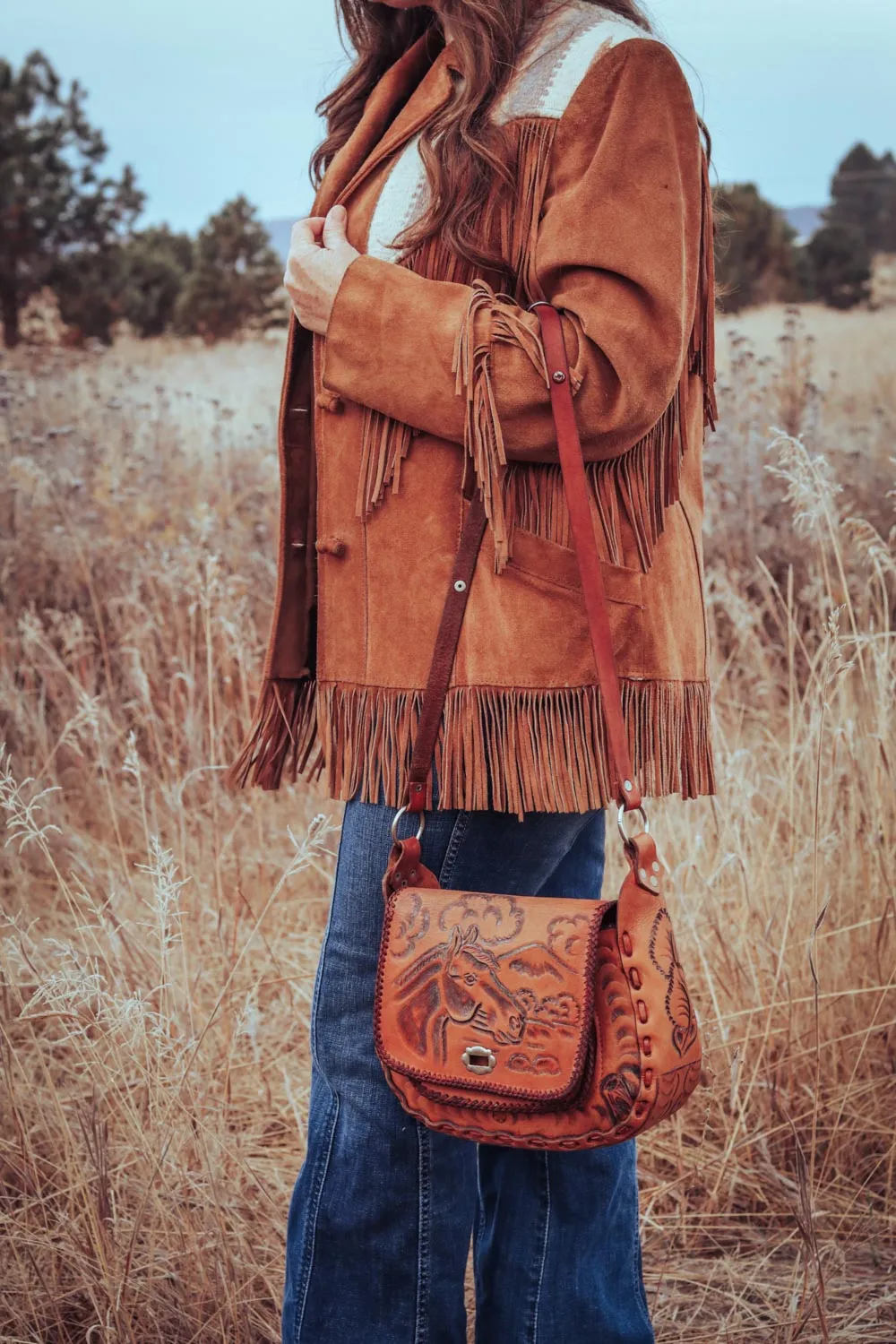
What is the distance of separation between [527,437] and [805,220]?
39.2 feet

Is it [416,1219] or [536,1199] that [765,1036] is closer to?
[536,1199]

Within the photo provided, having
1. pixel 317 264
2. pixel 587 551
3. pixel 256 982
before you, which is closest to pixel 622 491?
pixel 587 551

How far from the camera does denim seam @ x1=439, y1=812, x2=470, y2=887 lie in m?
1.26

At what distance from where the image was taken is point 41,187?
22.9 ft

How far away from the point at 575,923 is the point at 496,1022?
0.42 feet

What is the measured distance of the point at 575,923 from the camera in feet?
3.79

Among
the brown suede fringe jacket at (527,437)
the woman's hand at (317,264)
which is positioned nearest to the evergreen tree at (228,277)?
the woman's hand at (317,264)

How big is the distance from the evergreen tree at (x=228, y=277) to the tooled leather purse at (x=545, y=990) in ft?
24.9

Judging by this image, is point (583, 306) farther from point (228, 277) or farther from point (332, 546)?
point (228, 277)

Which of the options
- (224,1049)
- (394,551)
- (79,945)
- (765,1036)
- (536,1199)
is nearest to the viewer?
(394,551)

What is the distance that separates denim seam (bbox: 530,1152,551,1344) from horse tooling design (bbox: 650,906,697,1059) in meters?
0.38

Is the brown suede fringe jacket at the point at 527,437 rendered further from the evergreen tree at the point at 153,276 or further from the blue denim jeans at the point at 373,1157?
the evergreen tree at the point at 153,276

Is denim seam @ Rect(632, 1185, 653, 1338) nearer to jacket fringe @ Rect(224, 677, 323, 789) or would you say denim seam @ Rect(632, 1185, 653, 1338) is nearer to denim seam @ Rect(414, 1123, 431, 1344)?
denim seam @ Rect(414, 1123, 431, 1344)

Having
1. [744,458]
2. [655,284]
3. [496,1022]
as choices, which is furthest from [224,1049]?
[744,458]
